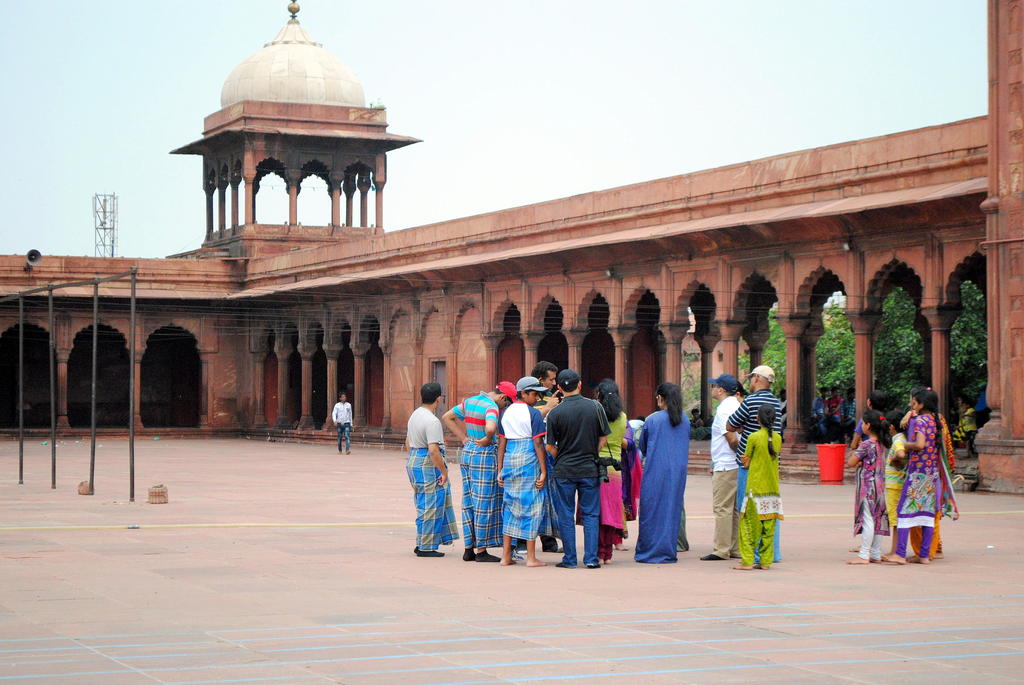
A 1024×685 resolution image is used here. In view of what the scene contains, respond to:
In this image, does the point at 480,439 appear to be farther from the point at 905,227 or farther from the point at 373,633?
the point at 905,227

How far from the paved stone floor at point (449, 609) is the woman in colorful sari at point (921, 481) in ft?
1.03

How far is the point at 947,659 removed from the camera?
634 centimetres

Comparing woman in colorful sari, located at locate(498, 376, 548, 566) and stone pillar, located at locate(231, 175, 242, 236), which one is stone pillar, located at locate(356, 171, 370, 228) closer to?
stone pillar, located at locate(231, 175, 242, 236)

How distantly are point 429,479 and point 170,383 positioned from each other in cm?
3062

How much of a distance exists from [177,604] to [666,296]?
16137 millimetres

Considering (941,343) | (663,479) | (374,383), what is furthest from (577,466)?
(374,383)

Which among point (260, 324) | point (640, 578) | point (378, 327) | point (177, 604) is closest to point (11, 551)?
point (177, 604)

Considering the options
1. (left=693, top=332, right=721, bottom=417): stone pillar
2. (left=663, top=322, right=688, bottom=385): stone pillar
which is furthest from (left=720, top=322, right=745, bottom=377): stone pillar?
(left=693, top=332, right=721, bottom=417): stone pillar

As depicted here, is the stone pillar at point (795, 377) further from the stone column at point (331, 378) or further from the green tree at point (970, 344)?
the stone column at point (331, 378)

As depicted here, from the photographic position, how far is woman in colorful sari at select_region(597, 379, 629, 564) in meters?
10.1

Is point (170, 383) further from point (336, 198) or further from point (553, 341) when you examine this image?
point (553, 341)

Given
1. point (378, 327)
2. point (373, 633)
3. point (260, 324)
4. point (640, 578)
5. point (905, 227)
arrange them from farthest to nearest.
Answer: point (260, 324)
point (378, 327)
point (905, 227)
point (640, 578)
point (373, 633)

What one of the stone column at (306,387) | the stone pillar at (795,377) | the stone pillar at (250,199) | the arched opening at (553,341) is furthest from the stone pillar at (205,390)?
the stone pillar at (795,377)

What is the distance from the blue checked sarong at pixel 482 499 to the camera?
33.5 ft
